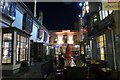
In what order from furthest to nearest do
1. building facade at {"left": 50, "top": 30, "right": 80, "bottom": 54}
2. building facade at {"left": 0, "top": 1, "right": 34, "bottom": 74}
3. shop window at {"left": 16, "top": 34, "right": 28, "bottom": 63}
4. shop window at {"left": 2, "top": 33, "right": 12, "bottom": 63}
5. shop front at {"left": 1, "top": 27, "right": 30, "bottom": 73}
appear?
building facade at {"left": 50, "top": 30, "right": 80, "bottom": 54}
shop window at {"left": 16, "top": 34, "right": 28, "bottom": 63}
shop window at {"left": 2, "top": 33, "right": 12, "bottom": 63}
shop front at {"left": 1, "top": 27, "right": 30, "bottom": 73}
building facade at {"left": 0, "top": 1, "right": 34, "bottom": 74}

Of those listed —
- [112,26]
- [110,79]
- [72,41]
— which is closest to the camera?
[110,79]

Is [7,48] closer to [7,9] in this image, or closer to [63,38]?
[7,9]

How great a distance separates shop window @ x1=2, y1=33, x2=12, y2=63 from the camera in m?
14.8

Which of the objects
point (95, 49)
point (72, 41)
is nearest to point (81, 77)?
point (95, 49)

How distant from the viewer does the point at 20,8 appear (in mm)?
19141

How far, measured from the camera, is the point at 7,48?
49.3ft

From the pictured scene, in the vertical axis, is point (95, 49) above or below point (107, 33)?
below

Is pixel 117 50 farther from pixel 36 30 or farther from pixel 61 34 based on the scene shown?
pixel 61 34

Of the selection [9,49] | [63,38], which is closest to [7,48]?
[9,49]

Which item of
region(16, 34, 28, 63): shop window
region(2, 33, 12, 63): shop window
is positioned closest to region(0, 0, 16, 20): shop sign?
region(2, 33, 12, 63): shop window

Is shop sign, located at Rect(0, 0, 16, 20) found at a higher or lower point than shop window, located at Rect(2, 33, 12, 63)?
higher

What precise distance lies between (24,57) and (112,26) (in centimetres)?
916

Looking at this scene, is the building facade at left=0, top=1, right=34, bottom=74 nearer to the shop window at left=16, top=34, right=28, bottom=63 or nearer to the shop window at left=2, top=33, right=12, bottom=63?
the shop window at left=2, top=33, right=12, bottom=63

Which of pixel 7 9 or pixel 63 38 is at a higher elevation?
pixel 7 9
